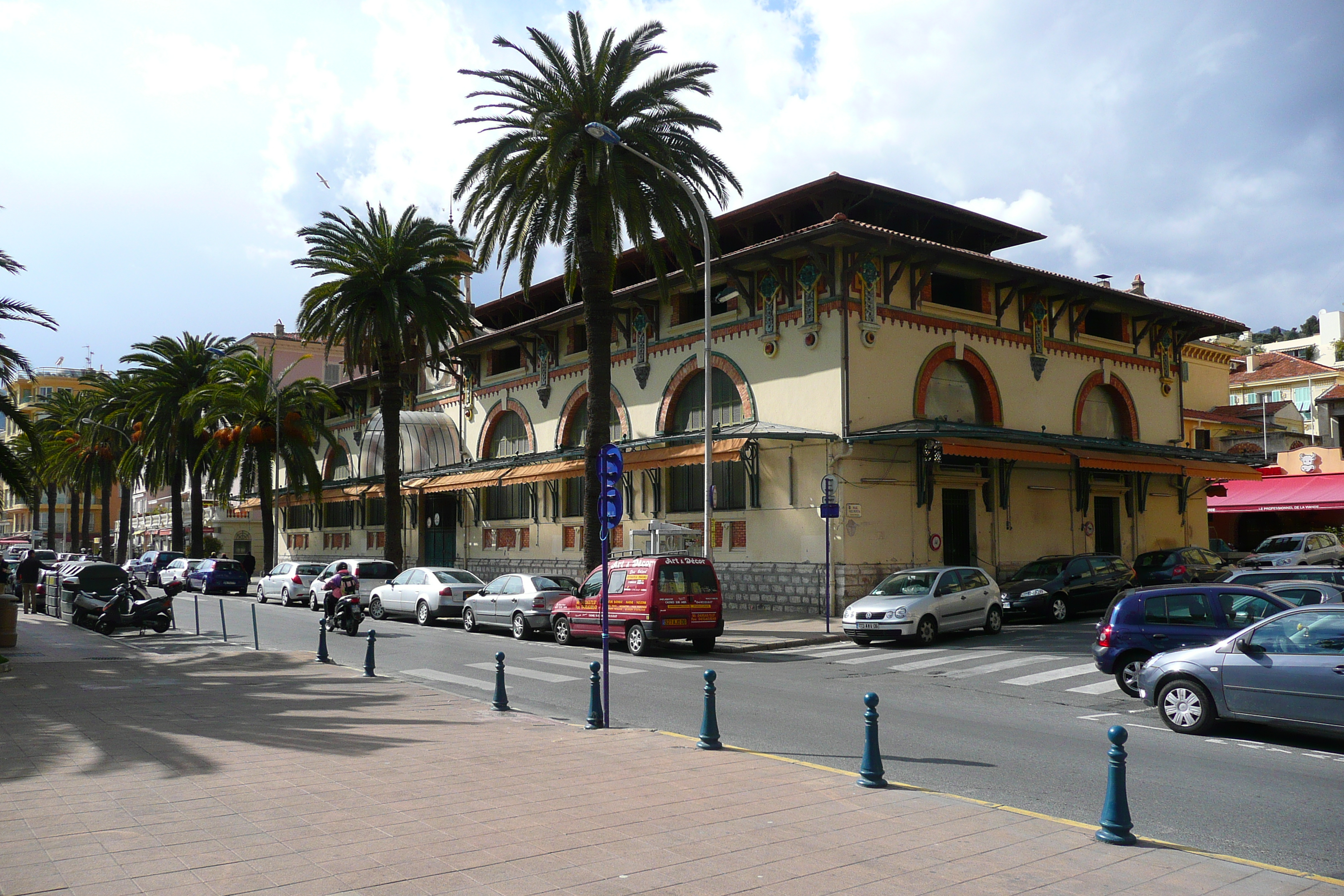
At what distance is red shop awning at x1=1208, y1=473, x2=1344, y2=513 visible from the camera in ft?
140

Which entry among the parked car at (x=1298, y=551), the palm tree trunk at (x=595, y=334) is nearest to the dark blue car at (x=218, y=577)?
the palm tree trunk at (x=595, y=334)

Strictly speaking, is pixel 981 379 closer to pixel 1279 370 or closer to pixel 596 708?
pixel 596 708

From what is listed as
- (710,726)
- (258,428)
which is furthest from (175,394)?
(710,726)

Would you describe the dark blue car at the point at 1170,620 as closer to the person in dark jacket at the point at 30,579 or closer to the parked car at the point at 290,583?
the parked car at the point at 290,583

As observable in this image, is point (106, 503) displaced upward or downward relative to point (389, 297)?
downward

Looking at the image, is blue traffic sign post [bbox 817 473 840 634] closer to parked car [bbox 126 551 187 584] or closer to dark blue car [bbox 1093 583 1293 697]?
dark blue car [bbox 1093 583 1293 697]

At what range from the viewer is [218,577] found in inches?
1698

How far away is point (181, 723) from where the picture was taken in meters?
11.5

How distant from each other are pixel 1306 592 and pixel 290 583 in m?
31.7

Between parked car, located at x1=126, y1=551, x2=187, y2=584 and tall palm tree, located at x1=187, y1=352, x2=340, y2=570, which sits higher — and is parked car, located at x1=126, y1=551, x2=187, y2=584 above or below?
below

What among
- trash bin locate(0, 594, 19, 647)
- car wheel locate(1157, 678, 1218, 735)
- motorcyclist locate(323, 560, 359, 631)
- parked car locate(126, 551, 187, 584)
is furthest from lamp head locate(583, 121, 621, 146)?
parked car locate(126, 551, 187, 584)

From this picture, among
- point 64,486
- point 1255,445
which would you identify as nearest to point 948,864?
point 1255,445

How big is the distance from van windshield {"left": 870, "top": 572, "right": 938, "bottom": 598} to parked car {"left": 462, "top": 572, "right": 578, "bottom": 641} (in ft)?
20.0

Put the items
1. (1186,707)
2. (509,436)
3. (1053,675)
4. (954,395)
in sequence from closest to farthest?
(1186,707)
(1053,675)
(954,395)
(509,436)
